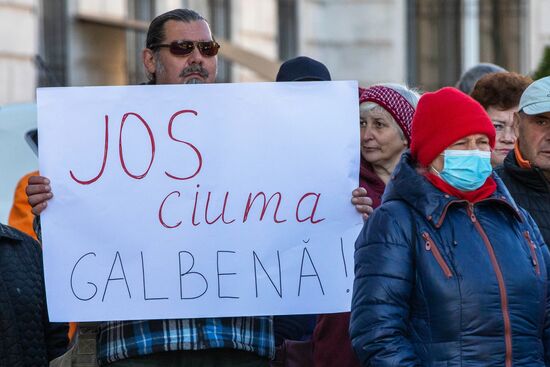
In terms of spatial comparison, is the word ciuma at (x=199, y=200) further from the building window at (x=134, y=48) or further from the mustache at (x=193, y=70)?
the building window at (x=134, y=48)

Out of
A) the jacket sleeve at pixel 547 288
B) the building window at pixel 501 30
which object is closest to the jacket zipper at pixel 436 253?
A: the jacket sleeve at pixel 547 288

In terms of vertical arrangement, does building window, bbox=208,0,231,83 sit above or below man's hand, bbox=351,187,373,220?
above

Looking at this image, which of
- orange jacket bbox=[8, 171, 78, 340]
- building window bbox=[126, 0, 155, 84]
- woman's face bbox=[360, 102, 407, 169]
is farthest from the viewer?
building window bbox=[126, 0, 155, 84]

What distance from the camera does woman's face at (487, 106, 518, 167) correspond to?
6.69m

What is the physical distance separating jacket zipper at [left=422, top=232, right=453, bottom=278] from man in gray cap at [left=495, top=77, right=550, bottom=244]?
3.42ft

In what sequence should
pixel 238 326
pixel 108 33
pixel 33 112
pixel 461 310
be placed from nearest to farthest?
pixel 461 310 → pixel 238 326 → pixel 33 112 → pixel 108 33

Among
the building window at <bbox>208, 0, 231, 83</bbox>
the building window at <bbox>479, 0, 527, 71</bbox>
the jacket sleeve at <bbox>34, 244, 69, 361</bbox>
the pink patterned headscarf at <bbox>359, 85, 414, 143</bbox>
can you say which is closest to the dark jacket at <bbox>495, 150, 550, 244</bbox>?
the pink patterned headscarf at <bbox>359, 85, 414, 143</bbox>

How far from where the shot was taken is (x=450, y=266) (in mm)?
4617

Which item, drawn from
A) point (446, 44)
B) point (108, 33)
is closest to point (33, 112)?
point (108, 33)

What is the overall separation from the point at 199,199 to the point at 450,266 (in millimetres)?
940

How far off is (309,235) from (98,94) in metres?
0.77

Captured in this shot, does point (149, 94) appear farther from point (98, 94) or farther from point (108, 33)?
point (108, 33)

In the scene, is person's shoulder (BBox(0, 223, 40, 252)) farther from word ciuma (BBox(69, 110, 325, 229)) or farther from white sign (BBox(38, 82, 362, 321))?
word ciuma (BBox(69, 110, 325, 229))

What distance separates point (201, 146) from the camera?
524 centimetres
